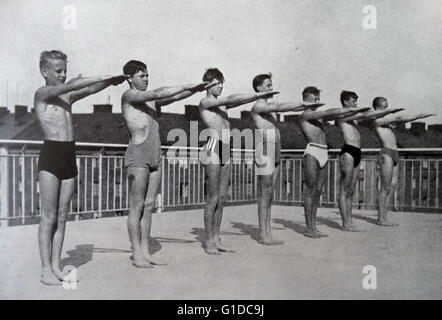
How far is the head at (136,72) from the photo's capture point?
3.98 m

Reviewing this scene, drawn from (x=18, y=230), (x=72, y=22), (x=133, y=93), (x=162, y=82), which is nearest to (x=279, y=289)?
(x=133, y=93)

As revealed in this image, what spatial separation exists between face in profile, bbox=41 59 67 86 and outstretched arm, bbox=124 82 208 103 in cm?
62

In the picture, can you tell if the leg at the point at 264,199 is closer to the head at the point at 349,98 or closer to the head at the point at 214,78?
the head at the point at 214,78

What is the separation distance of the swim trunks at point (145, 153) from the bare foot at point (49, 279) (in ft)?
3.42

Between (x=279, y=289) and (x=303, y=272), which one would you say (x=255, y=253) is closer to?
(x=303, y=272)

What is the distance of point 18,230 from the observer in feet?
18.9

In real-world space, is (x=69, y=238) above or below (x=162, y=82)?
below

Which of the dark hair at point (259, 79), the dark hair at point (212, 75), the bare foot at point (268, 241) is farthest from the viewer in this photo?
the dark hair at point (259, 79)

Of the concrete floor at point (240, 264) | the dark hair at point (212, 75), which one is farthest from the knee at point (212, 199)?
the dark hair at point (212, 75)

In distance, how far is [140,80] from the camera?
3.99 meters

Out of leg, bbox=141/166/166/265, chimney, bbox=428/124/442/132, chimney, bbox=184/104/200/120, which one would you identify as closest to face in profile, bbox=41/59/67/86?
leg, bbox=141/166/166/265

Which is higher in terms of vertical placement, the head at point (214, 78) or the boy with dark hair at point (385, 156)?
the head at point (214, 78)

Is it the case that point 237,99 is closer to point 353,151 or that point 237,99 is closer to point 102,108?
point 353,151
